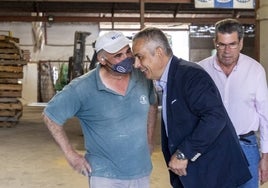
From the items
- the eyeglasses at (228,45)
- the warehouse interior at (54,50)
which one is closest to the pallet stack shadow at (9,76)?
the warehouse interior at (54,50)

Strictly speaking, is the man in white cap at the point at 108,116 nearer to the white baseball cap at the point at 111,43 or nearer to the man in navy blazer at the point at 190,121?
the white baseball cap at the point at 111,43

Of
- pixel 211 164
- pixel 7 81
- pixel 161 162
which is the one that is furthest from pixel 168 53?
pixel 7 81

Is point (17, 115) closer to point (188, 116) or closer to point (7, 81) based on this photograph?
point (7, 81)

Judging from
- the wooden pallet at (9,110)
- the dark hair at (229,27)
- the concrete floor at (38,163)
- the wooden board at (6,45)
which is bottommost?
the concrete floor at (38,163)

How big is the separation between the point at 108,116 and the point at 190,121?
1.98 feet

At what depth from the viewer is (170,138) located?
221cm

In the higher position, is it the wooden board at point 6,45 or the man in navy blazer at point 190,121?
the wooden board at point 6,45

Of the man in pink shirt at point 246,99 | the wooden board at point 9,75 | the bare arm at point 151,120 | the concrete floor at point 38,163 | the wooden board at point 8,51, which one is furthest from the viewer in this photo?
the wooden board at point 9,75

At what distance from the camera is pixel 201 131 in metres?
2.04

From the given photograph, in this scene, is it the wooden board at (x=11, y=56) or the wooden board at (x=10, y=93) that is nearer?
the wooden board at (x=11, y=56)

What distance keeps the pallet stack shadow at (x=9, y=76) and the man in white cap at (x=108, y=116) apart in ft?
30.4

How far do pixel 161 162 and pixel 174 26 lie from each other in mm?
16976

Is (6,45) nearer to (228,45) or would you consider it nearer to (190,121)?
(228,45)

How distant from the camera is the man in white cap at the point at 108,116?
254 cm
